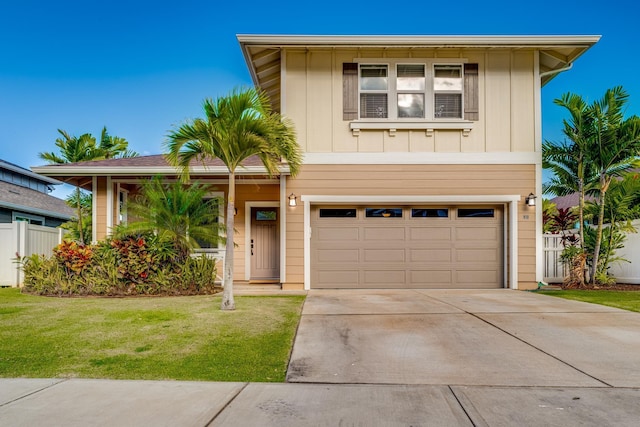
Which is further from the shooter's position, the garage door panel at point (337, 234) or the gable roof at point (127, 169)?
the garage door panel at point (337, 234)

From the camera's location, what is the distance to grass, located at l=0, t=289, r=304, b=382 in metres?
3.85

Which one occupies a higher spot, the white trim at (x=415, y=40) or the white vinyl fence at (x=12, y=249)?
the white trim at (x=415, y=40)

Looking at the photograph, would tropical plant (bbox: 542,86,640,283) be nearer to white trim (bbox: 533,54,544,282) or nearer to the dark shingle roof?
white trim (bbox: 533,54,544,282)

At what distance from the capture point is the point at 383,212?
10.1m

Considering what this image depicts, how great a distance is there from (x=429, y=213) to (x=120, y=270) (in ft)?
22.6

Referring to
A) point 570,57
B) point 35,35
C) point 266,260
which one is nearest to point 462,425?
point 266,260

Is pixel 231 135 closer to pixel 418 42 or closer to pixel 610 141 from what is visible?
pixel 418 42

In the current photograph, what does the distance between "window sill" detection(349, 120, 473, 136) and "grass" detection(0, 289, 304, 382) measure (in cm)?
442

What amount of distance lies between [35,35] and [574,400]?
72.6 feet

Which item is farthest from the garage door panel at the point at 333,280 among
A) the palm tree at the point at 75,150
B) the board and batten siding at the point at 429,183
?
the palm tree at the point at 75,150

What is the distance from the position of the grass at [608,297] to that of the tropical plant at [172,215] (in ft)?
23.8

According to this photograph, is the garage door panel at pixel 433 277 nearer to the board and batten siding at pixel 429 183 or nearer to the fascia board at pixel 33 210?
the board and batten siding at pixel 429 183

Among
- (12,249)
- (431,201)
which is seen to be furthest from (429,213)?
(12,249)

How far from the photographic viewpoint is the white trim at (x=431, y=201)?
9758 millimetres
